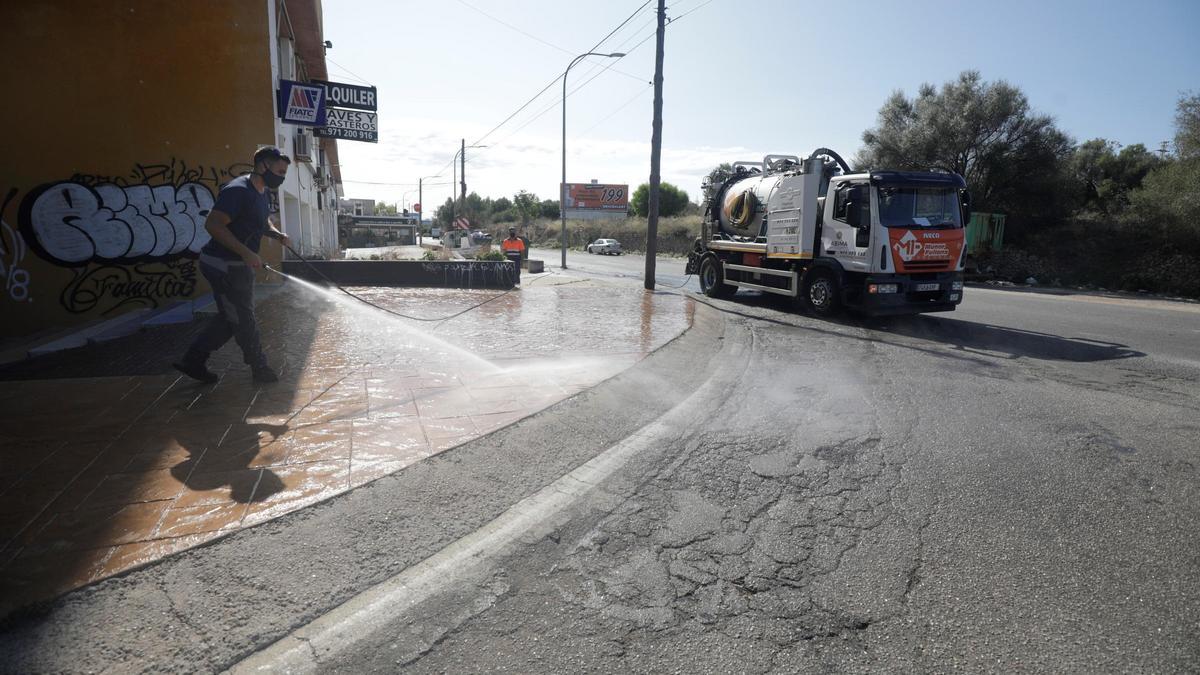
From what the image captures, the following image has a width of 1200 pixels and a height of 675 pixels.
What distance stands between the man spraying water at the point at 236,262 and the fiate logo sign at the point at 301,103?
8285 millimetres

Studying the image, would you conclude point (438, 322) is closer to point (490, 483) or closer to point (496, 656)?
point (490, 483)

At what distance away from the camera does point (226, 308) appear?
17.9ft

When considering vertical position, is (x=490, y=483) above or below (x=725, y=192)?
below

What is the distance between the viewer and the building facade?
970 cm

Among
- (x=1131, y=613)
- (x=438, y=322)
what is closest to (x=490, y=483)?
(x=1131, y=613)

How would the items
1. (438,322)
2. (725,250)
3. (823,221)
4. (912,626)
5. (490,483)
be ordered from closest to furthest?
1. (912,626)
2. (490,483)
3. (438,322)
4. (823,221)
5. (725,250)

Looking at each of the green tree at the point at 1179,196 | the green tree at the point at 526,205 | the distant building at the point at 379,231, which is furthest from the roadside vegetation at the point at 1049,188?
the green tree at the point at 526,205

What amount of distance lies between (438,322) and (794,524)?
700cm

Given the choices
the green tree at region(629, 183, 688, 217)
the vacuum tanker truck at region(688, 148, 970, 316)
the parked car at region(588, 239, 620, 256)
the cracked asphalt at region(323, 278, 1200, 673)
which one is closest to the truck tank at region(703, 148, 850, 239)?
the vacuum tanker truck at region(688, 148, 970, 316)

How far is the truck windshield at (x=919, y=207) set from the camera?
33.8 ft

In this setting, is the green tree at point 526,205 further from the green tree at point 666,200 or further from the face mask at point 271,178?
the face mask at point 271,178

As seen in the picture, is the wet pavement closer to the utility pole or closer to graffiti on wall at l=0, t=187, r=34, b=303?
graffiti on wall at l=0, t=187, r=34, b=303

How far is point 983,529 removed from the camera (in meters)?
3.30

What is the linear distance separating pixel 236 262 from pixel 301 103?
9.12 metres
